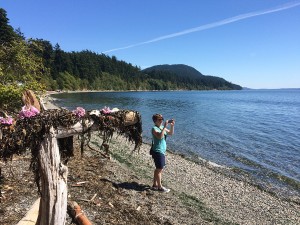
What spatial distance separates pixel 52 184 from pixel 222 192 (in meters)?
9.94

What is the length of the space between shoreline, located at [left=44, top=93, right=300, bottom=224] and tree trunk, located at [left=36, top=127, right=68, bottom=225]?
23.3 ft

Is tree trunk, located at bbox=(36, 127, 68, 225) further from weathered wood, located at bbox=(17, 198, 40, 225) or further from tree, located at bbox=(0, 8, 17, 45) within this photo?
tree, located at bbox=(0, 8, 17, 45)

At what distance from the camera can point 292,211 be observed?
41.2 ft

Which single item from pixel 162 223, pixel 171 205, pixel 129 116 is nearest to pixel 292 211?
pixel 171 205

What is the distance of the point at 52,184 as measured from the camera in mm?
5543

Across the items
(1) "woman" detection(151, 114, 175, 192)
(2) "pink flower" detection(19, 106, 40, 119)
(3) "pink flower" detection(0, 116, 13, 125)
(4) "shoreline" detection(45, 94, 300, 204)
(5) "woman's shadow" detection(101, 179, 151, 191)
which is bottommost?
(4) "shoreline" detection(45, 94, 300, 204)

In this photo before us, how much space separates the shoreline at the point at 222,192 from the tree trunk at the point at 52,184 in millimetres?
7095

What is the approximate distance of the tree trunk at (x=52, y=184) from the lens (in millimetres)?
5438

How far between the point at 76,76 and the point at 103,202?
165046 mm

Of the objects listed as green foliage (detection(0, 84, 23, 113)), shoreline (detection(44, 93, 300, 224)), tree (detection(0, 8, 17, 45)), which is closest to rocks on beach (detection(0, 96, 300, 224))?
shoreline (detection(44, 93, 300, 224))

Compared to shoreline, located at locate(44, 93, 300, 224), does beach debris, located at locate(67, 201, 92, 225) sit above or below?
above

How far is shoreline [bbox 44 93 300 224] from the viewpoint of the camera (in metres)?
11.6

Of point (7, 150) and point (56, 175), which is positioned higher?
point (7, 150)

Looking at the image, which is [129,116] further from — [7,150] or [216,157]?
[216,157]
